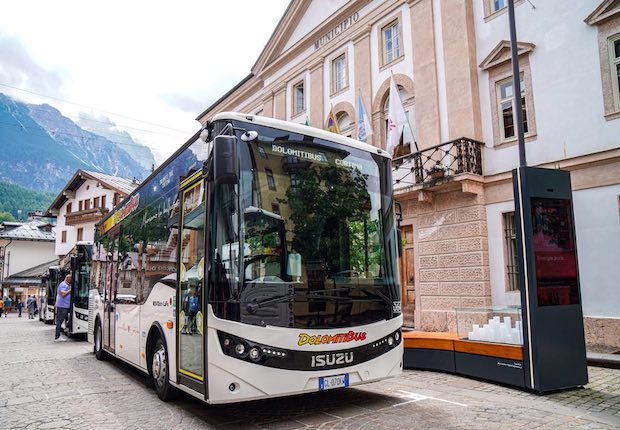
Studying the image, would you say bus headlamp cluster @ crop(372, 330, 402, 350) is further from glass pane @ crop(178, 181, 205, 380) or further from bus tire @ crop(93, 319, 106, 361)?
bus tire @ crop(93, 319, 106, 361)

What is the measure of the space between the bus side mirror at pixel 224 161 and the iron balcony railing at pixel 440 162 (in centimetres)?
965

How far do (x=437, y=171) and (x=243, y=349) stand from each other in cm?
1012

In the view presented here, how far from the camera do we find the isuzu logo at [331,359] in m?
5.33

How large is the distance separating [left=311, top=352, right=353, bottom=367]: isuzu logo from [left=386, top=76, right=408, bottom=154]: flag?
11.1 meters

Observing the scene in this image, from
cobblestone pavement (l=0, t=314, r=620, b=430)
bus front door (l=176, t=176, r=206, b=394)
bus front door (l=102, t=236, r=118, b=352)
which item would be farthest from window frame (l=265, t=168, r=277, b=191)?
bus front door (l=102, t=236, r=118, b=352)

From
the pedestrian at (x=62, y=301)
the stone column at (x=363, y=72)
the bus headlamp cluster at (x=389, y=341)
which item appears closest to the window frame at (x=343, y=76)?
the stone column at (x=363, y=72)

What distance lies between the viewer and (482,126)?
45.6 feet

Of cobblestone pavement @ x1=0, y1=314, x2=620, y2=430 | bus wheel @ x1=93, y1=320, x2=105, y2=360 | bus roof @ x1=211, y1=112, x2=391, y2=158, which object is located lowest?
cobblestone pavement @ x1=0, y1=314, x2=620, y2=430

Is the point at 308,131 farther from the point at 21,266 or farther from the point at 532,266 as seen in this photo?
the point at 21,266

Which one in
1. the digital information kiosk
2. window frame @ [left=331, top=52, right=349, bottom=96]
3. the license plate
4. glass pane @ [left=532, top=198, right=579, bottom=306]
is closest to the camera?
the license plate

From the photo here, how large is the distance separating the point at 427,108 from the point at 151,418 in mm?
12245

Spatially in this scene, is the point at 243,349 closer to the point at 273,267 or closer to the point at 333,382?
the point at 273,267

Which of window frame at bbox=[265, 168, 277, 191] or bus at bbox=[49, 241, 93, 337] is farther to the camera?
bus at bbox=[49, 241, 93, 337]

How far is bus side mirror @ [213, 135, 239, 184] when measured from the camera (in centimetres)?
502
